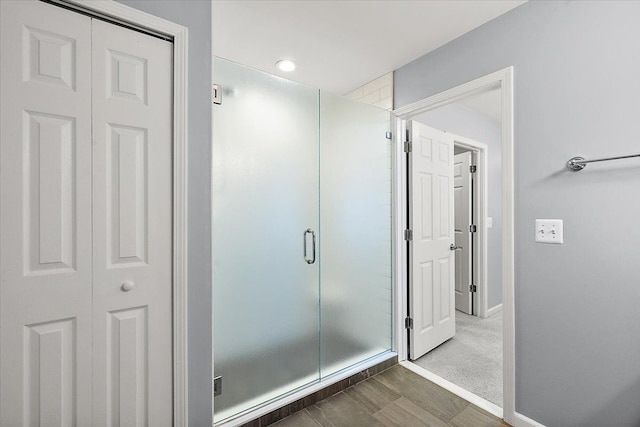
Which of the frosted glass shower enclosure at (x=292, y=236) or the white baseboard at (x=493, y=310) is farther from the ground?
the frosted glass shower enclosure at (x=292, y=236)

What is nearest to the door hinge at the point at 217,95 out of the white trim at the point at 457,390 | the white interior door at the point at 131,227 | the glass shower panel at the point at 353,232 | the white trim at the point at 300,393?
the white interior door at the point at 131,227

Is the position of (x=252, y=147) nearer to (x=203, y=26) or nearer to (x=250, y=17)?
(x=203, y=26)

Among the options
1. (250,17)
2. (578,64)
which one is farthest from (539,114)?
(250,17)

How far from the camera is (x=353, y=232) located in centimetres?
222

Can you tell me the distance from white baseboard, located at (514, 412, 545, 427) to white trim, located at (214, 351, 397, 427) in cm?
90

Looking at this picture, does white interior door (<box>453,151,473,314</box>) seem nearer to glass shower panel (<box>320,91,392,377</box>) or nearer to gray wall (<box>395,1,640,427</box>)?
glass shower panel (<box>320,91,392,377</box>)

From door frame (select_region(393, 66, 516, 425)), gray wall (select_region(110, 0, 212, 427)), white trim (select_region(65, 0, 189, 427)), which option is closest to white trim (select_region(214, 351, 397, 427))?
gray wall (select_region(110, 0, 212, 427))

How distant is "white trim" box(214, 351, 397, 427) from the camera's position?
5.40 feet

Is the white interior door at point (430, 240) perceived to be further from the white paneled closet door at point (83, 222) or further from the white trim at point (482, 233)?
the white paneled closet door at point (83, 222)

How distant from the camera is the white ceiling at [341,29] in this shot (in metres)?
1.73

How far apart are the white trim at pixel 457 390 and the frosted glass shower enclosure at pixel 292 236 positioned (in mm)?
282

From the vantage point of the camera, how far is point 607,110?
143 cm

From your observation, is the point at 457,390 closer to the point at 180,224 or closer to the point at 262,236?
the point at 262,236

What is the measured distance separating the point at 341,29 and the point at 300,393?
7.77ft
